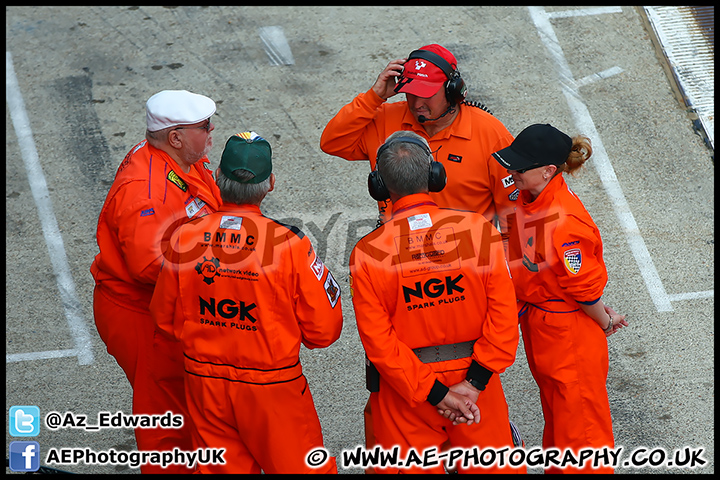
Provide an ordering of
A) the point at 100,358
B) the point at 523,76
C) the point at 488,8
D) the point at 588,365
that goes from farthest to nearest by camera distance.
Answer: the point at 488,8, the point at 523,76, the point at 100,358, the point at 588,365

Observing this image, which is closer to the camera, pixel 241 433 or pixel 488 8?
pixel 241 433

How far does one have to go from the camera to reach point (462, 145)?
4410mm

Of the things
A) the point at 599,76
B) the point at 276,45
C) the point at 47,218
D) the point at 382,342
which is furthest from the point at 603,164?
the point at 47,218

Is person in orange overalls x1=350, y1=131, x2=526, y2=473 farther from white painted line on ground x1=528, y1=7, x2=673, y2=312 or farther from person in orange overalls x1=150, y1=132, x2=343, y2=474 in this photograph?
white painted line on ground x1=528, y1=7, x2=673, y2=312

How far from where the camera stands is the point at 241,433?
11.9 feet

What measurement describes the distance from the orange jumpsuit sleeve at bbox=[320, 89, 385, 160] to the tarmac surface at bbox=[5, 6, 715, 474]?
163 cm

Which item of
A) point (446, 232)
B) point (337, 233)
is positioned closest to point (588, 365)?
point (446, 232)

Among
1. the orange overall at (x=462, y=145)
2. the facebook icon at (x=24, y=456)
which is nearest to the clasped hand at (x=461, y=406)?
the orange overall at (x=462, y=145)

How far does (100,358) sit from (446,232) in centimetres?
328

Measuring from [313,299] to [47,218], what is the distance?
4067 millimetres

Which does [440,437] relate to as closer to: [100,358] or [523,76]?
[100,358]

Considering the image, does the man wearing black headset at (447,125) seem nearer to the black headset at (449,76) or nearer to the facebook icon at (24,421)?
the black headset at (449,76)

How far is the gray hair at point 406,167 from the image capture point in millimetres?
3457

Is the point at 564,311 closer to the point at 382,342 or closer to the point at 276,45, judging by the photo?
the point at 382,342
